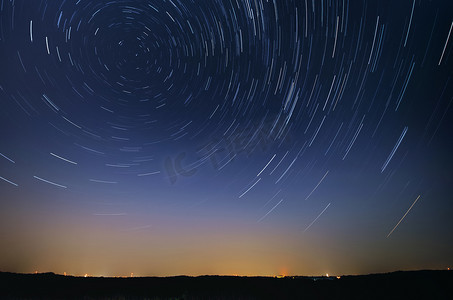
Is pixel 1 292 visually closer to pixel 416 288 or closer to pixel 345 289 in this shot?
pixel 345 289

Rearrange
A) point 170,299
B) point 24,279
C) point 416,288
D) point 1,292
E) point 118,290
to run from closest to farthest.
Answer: point 416,288 < point 170,299 < point 1,292 < point 118,290 < point 24,279

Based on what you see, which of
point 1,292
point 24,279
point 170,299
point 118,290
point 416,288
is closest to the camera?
point 416,288

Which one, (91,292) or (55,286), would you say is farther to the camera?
(55,286)

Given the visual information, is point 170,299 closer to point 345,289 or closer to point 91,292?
point 91,292

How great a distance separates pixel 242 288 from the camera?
13.4 meters

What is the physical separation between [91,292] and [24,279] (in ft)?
18.5

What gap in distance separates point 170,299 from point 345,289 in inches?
268

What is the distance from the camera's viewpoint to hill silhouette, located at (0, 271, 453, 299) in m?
10.9

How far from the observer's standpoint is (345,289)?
11719 mm

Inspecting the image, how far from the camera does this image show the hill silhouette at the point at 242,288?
10.9 meters

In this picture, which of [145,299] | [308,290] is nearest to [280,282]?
[308,290]

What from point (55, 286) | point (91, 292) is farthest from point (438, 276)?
point (55, 286)

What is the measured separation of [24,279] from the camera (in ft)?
51.9

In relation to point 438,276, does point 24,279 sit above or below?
above
